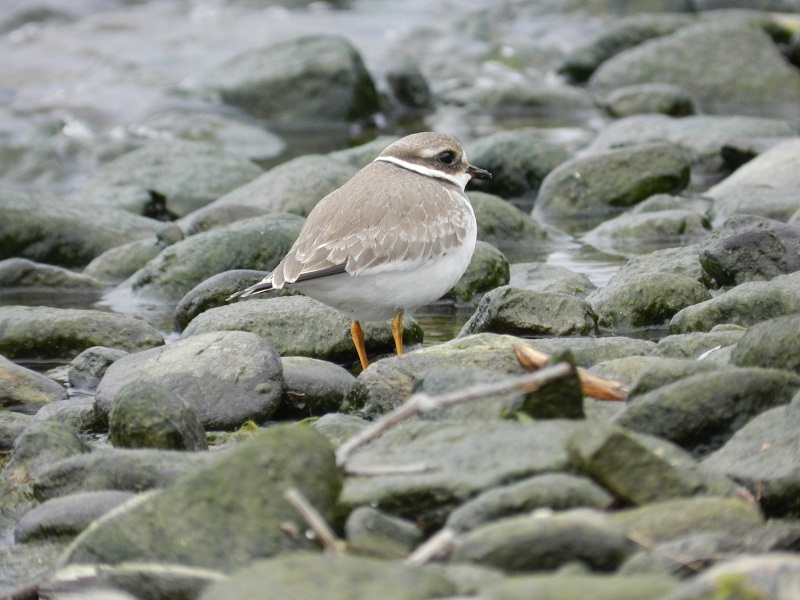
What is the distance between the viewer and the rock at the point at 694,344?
227 inches

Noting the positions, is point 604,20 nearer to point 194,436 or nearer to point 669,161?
point 669,161

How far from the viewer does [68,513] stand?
4.42 meters

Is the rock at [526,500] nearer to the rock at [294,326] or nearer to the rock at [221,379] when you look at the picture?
the rock at [221,379]

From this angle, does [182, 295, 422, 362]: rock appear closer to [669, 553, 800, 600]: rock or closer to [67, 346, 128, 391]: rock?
[67, 346, 128, 391]: rock

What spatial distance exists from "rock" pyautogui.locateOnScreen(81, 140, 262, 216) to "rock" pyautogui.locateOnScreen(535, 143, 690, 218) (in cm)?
376

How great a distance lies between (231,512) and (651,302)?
4314 mm

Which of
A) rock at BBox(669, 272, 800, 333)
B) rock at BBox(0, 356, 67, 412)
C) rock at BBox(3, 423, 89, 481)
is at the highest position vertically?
rock at BBox(3, 423, 89, 481)

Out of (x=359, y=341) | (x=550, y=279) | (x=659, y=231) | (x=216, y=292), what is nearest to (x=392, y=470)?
(x=359, y=341)

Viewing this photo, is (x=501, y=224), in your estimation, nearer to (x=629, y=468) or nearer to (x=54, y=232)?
(x=54, y=232)

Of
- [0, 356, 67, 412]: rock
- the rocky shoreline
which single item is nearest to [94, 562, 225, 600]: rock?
the rocky shoreline

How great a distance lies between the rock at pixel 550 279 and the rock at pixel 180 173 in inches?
188

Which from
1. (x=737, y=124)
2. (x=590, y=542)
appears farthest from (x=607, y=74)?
(x=590, y=542)

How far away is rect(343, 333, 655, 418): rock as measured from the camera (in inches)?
219

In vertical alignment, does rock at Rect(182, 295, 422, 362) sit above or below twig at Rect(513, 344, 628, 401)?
below
